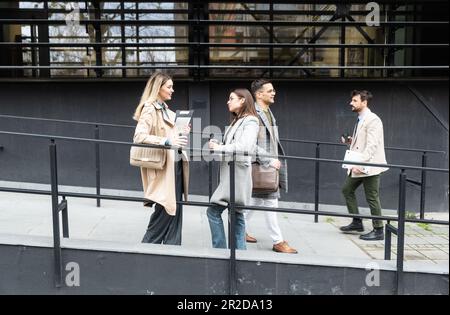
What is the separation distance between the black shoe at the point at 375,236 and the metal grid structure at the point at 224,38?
2.98 metres

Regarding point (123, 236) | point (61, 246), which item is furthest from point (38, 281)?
point (123, 236)

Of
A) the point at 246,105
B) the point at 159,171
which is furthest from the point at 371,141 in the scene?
the point at 159,171

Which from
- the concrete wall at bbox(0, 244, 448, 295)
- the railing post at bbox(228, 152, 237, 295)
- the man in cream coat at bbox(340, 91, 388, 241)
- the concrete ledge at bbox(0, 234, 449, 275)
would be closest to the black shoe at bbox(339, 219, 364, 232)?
the man in cream coat at bbox(340, 91, 388, 241)

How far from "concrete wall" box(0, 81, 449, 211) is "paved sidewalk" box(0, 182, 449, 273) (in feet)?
2.93

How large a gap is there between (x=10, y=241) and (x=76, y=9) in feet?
16.0

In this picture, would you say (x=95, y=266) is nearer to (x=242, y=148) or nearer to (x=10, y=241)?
(x=10, y=241)

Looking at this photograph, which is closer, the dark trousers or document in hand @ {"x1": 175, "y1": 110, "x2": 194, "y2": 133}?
document in hand @ {"x1": 175, "y1": 110, "x2": 194, "y2": 133}

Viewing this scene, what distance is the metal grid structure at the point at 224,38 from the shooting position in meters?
7.32

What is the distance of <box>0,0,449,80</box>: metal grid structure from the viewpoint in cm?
732

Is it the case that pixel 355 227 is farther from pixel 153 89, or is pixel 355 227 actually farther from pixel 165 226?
pixel 153 89

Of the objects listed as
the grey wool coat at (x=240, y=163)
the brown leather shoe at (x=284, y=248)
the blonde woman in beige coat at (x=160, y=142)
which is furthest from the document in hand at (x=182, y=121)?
the brown leather shoe at (x=284, y=248)

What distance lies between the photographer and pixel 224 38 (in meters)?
8.02

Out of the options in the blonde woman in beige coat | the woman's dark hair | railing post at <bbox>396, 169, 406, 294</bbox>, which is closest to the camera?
railing post at <bbox>396, 169, 406, 294</bbox>

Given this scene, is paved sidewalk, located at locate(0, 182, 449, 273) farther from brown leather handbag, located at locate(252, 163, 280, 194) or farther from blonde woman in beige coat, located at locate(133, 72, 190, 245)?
brown leather handbag, located at locate(252, 163, 280, 194)
